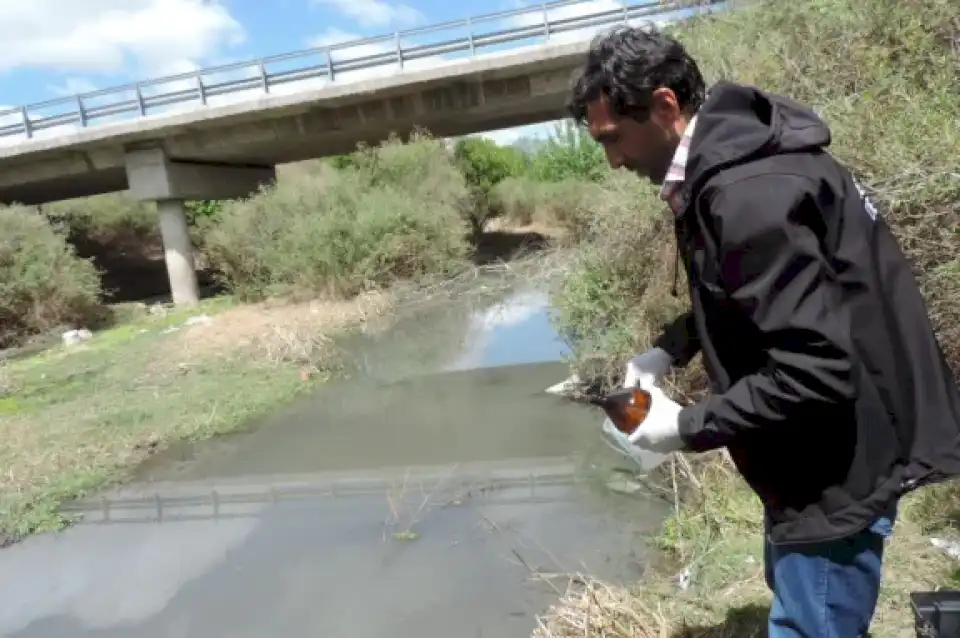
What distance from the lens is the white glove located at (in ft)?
6.44

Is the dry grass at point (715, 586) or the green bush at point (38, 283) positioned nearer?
the dry grass at point (715, 586)

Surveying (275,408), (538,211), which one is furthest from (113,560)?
(538,211)

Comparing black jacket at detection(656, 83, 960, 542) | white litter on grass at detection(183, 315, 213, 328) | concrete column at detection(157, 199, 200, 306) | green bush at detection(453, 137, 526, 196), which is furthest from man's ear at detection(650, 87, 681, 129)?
green bush at detection(453, 137, 526, 196)

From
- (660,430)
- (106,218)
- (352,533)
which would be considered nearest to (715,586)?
(660,430)

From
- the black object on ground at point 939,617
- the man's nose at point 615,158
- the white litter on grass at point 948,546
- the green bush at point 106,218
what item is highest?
the green bush at point 106,218

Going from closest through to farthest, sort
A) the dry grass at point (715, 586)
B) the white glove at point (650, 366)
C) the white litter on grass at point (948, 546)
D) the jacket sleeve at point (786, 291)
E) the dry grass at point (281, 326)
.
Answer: the jacket sleeve at point (786, 291) → the white glove at point (650, 366) → the dry grass at point (715, 586) → the white litter on grass at point (948, 546) → the dry grass at point (281, 326)

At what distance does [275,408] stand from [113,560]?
3.01 meters

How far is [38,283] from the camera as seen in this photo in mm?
13859

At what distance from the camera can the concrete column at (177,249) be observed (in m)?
16.4

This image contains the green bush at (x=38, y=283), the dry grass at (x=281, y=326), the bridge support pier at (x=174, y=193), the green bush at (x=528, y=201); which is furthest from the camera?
the green bush at (x=528, y=201)

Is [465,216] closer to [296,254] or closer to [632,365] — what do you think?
[296,254]

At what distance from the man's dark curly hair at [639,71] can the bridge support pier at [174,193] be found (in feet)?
51.8

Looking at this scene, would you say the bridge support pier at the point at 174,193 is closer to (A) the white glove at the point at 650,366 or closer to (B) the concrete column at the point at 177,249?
(B) the concrete column at the point at 177,249

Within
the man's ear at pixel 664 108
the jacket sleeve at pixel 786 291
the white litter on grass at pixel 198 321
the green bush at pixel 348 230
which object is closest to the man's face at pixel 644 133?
the man's ear at pixel 664 108
